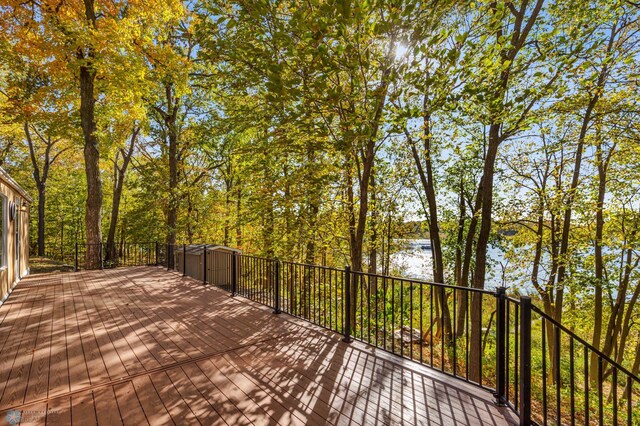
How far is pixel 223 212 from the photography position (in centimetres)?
1633

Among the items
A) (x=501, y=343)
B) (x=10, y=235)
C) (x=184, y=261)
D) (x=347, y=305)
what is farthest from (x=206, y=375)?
(x=10, y=235)

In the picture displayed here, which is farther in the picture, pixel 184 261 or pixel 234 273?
pixel 184 261

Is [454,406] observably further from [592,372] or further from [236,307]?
[592,372]

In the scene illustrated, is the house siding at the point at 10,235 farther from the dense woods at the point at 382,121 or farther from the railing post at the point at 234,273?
the railing post at the point at 234,273

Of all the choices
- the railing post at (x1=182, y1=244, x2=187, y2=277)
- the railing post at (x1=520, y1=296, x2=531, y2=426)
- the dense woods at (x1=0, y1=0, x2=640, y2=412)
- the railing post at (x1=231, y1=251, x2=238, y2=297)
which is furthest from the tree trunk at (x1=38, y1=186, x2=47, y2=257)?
the railing post at (x1=520, y1=296, x2=531, y2=426)

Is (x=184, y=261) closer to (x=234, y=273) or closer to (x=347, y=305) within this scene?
(x=234, y=273)

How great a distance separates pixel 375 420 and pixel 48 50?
39.3 ft

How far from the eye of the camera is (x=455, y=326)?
3012mm

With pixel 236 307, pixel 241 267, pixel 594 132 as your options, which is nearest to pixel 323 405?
pixel 236 307

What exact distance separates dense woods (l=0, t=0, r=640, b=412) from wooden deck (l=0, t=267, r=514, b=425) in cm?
270

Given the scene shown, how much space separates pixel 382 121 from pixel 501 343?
308 centimetres

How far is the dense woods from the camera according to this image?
165 inches

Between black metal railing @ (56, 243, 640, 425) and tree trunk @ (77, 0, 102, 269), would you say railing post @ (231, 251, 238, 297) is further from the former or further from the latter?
tree trunk @ (77, 0, 102, 269)

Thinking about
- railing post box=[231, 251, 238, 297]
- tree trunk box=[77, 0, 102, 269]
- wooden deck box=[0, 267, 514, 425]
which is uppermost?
tree trunk box=[77, 0, 102, 269]
